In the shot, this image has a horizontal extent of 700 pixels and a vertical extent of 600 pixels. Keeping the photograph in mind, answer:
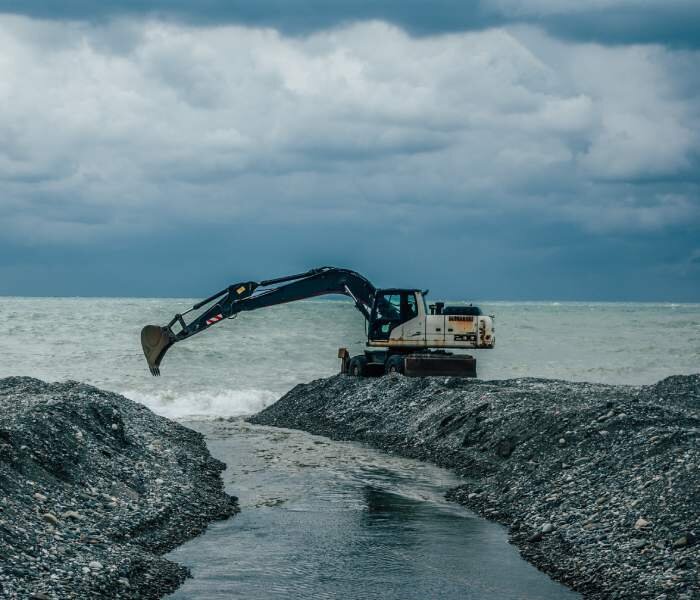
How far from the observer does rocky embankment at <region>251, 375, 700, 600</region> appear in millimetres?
11820

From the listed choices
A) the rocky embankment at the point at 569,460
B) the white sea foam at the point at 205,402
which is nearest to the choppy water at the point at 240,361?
the white sea foam at the point at 205,402

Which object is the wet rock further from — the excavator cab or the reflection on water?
the excavator cab

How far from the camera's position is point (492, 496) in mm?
16531

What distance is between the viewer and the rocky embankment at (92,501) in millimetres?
10734

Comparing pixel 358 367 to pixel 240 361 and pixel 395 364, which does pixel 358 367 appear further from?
pixel 240 361

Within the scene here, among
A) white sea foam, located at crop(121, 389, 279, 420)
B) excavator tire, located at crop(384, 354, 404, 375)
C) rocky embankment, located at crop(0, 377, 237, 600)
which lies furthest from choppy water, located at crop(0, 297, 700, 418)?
rocky embankment, located at crop(0, 377, 237, 600)

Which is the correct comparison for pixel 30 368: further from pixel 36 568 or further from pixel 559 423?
pixel 36 568

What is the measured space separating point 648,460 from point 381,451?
382 inches

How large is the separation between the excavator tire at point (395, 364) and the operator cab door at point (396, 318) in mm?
812

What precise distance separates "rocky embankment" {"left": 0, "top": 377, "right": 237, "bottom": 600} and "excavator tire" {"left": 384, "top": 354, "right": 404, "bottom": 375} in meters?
9.96

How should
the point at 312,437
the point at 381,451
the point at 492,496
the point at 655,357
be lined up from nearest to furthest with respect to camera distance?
the point at 492,496 → the point at 381,451 → the point at 312,437 → the point at 655,357

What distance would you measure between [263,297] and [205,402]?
8.62 meters

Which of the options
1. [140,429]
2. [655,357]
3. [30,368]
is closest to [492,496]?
[140,429]

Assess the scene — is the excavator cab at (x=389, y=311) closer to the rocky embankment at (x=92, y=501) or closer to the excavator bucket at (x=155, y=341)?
the excavator bucket at (x=155, y=341)
